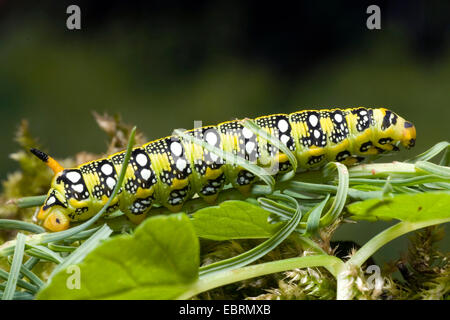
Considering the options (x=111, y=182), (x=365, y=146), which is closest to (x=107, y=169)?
(x=111, y=182)

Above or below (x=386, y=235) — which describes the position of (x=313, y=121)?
above

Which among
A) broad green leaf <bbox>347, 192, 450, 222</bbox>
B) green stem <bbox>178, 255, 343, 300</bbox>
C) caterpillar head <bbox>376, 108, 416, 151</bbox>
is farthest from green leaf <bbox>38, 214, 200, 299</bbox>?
caterpillar head <bbox>376, 108, 416, 151</bbox>

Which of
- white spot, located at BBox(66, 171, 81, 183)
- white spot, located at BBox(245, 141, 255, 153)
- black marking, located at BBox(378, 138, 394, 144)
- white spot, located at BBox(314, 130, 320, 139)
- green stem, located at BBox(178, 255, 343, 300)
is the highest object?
white spot, located at BBox(314, 130, 320, 139)

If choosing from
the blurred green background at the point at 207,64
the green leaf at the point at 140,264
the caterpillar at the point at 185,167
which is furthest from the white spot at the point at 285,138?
the blurred green background at the point at 207,64

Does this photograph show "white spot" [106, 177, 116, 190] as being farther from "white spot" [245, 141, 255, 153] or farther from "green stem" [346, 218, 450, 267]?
"green stem" [346, 218, 450, 267]

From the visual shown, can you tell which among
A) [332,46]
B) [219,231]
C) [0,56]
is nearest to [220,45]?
[332,46]

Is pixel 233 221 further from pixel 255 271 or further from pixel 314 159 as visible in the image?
pixel 314 159
